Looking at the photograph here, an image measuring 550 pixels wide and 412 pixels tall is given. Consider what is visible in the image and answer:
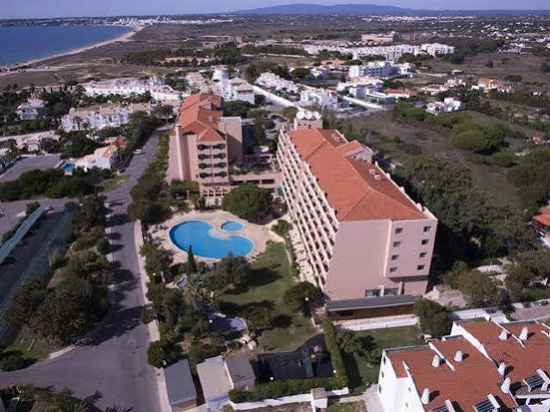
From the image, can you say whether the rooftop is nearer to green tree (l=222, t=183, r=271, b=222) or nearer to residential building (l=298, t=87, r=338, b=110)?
green tree (l=222, t=183, r=271, b=222)

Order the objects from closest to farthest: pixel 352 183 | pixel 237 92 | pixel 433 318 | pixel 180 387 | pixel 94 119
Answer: pixel 180 387 → pixel 433 318 → pixel 352 183 → pixel 94 119 → pixel 237 92

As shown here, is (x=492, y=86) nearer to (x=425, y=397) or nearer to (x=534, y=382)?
(x=534, y=382)

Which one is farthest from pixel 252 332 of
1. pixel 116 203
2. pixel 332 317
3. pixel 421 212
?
pixel 116 203

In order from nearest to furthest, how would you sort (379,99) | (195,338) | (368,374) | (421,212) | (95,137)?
(368,374) → (195,338) → (421,212) → (95,137) → (379,99)

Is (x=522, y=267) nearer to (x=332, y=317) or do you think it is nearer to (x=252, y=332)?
(x=332, y=317)

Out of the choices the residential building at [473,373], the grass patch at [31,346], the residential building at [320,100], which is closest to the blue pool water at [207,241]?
the grass patch at [31,346]

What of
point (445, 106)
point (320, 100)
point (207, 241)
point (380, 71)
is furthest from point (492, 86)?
point (207, 241)
